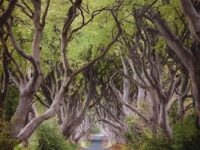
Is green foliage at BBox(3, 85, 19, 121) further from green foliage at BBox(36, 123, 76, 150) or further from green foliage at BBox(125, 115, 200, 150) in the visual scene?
green foliage at BBox(125, 115, 200, 150)

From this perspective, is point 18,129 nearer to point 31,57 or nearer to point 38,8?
point 31,57

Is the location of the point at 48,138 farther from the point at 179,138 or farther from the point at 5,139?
the point at 5,139

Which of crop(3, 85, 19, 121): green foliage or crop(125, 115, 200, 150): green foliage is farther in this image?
crop(3, 85, 19, 121): green foliage

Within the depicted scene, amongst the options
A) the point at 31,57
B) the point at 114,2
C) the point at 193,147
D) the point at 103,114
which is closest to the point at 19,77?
the point at 31,57

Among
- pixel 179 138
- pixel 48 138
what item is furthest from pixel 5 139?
pixel 48 138

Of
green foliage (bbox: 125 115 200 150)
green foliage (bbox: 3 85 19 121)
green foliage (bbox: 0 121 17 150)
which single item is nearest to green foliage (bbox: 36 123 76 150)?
green foliage (bbox: 3 85 19 121)

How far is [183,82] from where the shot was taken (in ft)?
64.4

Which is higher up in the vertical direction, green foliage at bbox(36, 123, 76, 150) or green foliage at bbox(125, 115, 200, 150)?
green foliage at bbox(36, 123, 76, 150)

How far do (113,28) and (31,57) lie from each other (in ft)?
21.6

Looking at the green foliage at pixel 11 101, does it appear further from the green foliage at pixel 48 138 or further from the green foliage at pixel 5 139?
the green foliage at pixel 5 139

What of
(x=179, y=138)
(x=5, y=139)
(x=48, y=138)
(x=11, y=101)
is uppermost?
(x=11, y=101)

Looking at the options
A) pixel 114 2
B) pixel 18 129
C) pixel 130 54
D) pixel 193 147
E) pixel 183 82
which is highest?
pixel 114 2

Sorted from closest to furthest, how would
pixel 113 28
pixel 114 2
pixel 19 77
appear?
pixel 19 77 → pixel 114 2 → pixel 113 28

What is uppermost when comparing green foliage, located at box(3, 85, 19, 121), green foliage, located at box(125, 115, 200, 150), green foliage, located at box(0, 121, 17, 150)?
green foliage, located at box(3, 85, 19, 121)
